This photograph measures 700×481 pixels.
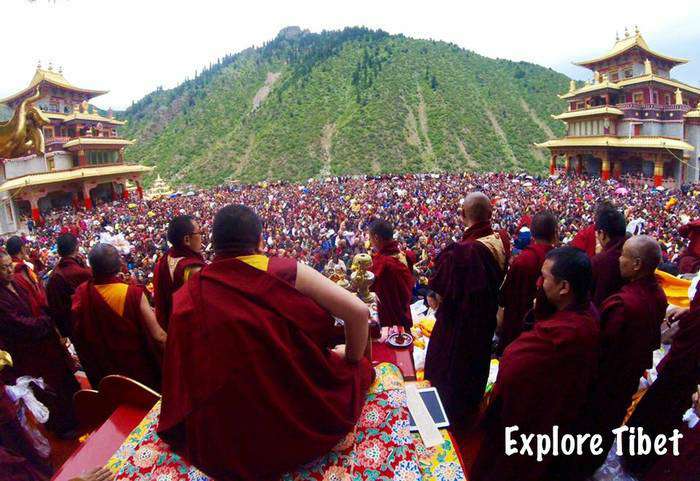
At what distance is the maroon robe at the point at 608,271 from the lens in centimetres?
315

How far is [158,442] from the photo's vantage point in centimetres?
175

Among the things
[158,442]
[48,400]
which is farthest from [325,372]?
[48,400]

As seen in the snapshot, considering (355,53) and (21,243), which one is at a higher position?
(355,53)

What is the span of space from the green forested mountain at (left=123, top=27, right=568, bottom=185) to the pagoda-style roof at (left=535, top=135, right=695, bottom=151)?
9.88 metres

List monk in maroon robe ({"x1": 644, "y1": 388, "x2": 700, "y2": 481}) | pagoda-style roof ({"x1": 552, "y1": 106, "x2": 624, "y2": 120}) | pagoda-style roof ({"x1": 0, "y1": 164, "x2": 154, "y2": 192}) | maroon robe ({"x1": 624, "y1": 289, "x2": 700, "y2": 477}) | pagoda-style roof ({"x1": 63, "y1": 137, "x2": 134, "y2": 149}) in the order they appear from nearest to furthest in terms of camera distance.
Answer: monk in maroon robe ({"x1": 644, "y1": 388, "x2": 700, "y2": 481})
maroon robe ({"x1": 624, "y1": 289, "x2": 700, "y2": 477})
pagoda-style roof ({"x1": 0, "y1": 164, "x2": 154, "y2": 192})
pagoda-style roof ({"x1": 552, "y1": 106, "x2": 624, "y2": 120})
pagoda-style roof ({"x1": 63, "y1": 137, "x2": 134, "y2": 149})

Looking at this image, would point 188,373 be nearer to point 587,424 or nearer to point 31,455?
point 31,455

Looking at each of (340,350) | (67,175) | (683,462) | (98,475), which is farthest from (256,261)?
(67,175)

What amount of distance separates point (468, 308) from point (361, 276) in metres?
0.83

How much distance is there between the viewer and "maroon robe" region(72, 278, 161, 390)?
8.80 feet

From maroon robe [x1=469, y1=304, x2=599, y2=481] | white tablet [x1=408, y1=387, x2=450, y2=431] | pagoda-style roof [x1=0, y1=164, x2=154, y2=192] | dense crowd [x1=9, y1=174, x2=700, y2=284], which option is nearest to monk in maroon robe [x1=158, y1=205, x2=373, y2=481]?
white tablet [x1=408, y1=387, x2=450, y2=431]

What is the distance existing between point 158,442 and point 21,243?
3.15 metres

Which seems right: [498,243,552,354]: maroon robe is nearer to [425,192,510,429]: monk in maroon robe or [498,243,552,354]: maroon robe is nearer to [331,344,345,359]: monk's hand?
[425,192,510,429]: monk in maroon robe

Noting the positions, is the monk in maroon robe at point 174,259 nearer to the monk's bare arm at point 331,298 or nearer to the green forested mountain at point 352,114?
the monk's bare arm at point 331,298

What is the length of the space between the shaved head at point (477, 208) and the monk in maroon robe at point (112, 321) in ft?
7.13
